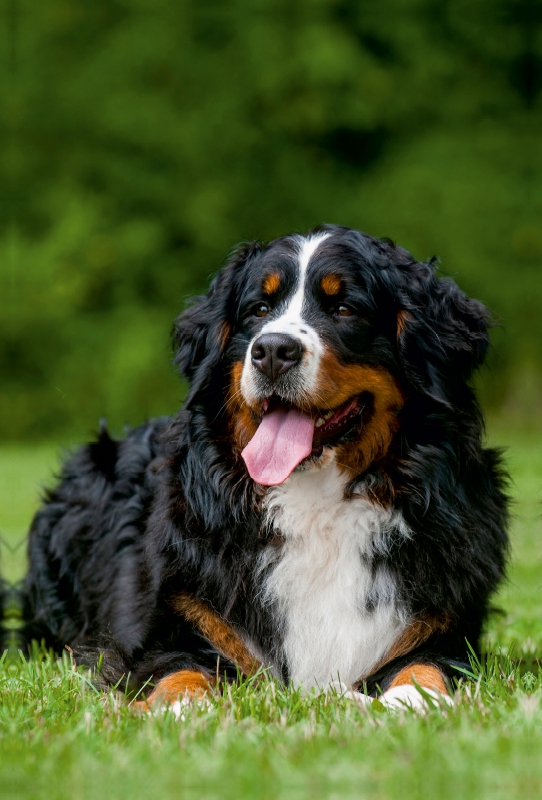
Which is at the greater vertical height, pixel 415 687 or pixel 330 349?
pixel 330 349

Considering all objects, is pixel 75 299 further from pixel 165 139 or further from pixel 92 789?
pixel 92 789

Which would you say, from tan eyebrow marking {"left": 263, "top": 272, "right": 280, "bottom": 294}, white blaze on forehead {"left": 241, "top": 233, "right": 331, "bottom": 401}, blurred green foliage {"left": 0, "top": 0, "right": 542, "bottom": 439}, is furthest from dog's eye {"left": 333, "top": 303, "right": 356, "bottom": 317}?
blurred green foliage {"left": 0, "top": 0, "right": 542, "bottom": 439}

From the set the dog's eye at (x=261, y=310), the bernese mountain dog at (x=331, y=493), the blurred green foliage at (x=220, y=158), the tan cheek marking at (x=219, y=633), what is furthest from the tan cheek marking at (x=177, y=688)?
the blurred green foliage at (x=220, y=158)

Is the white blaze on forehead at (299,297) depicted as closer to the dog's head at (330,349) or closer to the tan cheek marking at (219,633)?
the dog's head at (330,349)

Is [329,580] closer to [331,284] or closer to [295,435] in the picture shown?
[295,435]

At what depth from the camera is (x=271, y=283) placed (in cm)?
414

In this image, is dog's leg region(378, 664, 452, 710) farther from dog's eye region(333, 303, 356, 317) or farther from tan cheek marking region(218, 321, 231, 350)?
tan cheek marking region(218, 321, 231, 350)

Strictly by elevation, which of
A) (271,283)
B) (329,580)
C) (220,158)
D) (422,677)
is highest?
(220,158)

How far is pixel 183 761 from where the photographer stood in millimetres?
2613

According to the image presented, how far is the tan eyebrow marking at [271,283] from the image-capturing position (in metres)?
4.12

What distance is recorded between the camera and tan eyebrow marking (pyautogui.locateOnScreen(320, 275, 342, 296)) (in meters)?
4.05

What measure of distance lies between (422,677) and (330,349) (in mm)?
1243

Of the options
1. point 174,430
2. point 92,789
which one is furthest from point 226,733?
point 174,430

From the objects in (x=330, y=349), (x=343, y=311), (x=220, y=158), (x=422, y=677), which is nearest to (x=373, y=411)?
(x=330, y=349)
